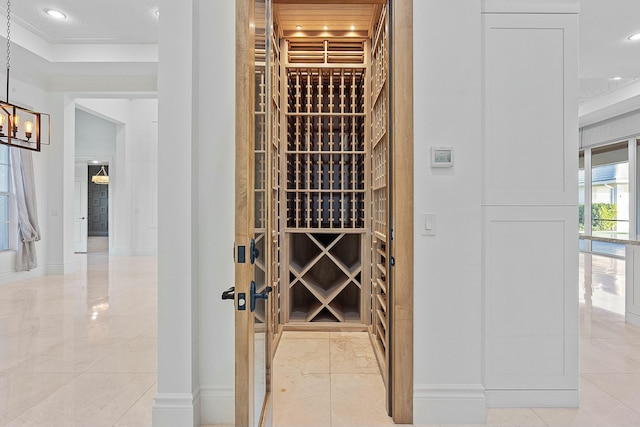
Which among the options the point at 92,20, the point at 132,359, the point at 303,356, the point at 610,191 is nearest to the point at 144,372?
the point at 132,359

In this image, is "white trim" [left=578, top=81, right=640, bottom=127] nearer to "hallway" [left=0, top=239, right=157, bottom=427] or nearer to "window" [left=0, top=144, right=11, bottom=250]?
"hallway" [left=0, top=239, right=157, bottom=427]

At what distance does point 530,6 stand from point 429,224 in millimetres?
1277

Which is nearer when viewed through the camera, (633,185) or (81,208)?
(633,185)

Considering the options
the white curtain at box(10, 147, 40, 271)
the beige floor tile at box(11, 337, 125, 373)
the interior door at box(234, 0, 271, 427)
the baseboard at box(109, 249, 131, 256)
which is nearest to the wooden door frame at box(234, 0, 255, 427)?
the interior door at box(234, 0, 271, 427)

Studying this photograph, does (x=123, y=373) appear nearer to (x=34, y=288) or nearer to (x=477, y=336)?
(x=477, y=336)

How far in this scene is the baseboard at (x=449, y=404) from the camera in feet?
6.28

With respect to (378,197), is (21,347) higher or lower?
lower

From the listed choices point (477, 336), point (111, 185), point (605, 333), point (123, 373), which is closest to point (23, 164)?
point (111, 185)

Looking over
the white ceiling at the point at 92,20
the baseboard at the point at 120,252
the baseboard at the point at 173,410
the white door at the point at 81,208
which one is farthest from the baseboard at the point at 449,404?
the white door at the point at 81,208

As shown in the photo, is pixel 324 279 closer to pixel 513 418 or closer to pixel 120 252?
pixel 513 418

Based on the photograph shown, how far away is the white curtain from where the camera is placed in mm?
5494

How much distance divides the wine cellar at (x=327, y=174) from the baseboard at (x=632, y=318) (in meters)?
2.55

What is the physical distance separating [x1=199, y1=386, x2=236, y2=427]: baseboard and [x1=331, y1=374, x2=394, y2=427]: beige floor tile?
20.7 inches

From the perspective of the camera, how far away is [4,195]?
5465 mm
